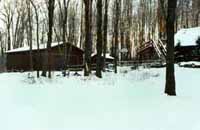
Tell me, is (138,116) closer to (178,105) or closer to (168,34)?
(178,105)

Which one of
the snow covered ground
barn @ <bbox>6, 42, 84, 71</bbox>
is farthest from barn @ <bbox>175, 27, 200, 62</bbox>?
the snow covered ground

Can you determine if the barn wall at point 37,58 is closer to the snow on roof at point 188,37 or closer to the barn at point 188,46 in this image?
the snow on roof at point 188,37

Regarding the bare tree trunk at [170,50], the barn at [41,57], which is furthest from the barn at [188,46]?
the bare tree trunk at [170,50]

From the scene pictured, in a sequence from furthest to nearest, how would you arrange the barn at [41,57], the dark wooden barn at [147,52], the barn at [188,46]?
1. the barn at [41,57]
2. the dark wooden barn at [147,52]
3. the barn at [188,46]

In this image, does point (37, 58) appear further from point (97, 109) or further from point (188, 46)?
point (97, 109)

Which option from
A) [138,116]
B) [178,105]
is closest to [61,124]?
[138,116]

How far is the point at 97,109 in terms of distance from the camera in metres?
13.3

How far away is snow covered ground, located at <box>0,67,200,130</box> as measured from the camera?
1089 centimetres

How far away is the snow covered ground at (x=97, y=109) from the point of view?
10891 millimetres

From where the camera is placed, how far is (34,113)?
12.5 m

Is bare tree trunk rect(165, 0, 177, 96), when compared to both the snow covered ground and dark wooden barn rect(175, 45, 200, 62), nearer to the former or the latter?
the snow covered ground

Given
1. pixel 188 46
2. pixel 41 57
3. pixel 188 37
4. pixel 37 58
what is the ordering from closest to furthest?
pixel 188 46 → pixel 188 37 → pixel 37 58 → pixel 41 57

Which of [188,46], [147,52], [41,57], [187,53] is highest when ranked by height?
Answer: [188,46]

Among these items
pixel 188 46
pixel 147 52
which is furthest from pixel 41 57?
pixel 188 46
